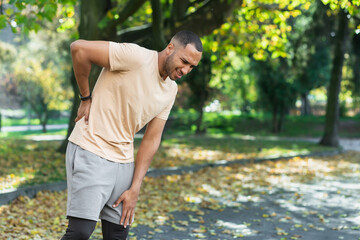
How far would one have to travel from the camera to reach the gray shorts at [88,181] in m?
2.86

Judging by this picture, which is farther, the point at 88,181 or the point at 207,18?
the point at 207,18

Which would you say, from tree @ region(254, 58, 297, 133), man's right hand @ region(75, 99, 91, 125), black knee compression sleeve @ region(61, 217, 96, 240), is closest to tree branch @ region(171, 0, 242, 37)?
man's right hand @ region(75, 99, 91, 125)

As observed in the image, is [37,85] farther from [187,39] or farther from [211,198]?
[187,39]

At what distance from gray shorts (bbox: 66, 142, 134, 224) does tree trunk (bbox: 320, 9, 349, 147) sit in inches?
694

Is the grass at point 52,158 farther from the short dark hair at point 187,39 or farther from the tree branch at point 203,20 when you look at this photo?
the short dark hair at point 187,39

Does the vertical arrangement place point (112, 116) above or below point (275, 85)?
below

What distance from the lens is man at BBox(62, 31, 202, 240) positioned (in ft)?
9.38

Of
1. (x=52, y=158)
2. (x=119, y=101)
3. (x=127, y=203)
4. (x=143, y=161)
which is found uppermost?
(x=119, y=101)

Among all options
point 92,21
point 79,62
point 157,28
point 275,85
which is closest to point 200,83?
point 275,85

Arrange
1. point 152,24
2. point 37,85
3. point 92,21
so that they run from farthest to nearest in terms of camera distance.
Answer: point 37,85 < point 92,21 < point 152,24

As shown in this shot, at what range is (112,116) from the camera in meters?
2.95

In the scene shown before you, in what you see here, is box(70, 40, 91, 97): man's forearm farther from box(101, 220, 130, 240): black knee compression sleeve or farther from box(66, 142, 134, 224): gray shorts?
box(101, 220, 130, 240): black knee compression sleeve

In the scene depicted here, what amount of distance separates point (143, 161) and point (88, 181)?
18.9 inches

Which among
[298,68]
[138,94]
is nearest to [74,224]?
[138,94]
